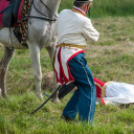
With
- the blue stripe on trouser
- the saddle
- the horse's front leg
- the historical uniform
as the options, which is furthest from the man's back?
the saddle

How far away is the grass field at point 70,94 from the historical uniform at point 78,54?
30 centimetres

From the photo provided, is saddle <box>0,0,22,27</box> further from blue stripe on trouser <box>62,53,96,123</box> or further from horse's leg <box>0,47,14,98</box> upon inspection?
blue stripe on trouser <box>62,53,96,123</box>

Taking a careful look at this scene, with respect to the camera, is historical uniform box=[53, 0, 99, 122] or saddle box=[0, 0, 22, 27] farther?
saddle box=[0, 0, 22, 27]

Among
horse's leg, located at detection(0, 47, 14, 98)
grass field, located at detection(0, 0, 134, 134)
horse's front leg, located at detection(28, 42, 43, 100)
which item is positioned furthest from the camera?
horse's leg, located at detection(0, 47, 14, 98)

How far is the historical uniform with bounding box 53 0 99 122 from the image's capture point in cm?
402

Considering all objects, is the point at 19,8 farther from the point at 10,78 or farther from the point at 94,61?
the point at 94,61

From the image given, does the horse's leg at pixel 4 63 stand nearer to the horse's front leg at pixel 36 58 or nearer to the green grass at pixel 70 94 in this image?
the green grass at pixel 70 94

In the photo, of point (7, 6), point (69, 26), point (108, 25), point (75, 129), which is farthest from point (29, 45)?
point (108, 25)

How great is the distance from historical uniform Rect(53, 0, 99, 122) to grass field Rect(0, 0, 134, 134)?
302 millimetres

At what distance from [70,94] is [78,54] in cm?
213

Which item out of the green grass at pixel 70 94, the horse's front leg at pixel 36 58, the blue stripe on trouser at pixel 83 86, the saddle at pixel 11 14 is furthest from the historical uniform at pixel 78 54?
the saddle at pixel 11 14

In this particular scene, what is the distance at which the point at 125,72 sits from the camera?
707 centimetres

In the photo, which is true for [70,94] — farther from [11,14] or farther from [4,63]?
[11,14]

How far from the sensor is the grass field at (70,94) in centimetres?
411
